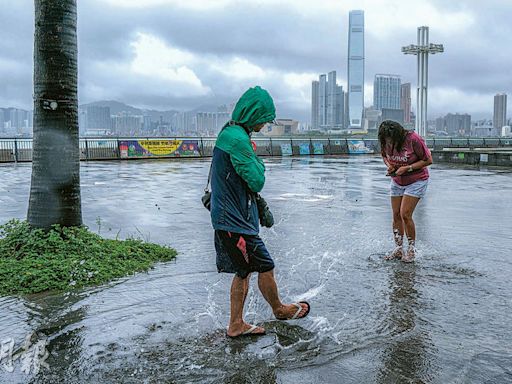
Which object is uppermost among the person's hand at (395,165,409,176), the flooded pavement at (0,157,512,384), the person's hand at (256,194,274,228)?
the person's hand at (395,165,409,176)

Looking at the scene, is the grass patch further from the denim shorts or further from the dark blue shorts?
the denim shorts

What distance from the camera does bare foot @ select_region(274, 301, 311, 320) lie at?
456 cm

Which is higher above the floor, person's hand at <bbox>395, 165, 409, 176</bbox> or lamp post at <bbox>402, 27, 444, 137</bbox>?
lamp post at <bbox>402, 27, 444, 137</bbox>

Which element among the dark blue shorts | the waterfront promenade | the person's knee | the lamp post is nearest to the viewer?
Result: the dark blue shorts

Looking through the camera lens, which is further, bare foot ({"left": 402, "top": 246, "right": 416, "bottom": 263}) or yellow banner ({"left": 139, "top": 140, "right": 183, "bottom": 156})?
yellow banner ({"left": 139, "top": 140, "right": 183, "bottom": 156})

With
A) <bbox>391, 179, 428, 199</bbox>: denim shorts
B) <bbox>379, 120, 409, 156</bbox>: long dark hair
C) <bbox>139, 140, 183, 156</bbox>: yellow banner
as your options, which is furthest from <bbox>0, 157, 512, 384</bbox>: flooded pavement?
<bbox>139, 140, 183, 156</bbox>: yellow banner

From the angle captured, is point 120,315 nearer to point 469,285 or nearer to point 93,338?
point 93,338

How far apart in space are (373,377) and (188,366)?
119cm

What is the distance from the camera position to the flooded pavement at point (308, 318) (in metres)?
3.71

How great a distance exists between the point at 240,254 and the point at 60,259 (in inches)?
108

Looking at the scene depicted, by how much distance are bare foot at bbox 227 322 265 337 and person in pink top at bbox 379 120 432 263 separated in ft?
9.89

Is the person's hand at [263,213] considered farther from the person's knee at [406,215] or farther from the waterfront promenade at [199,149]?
the waterfront promenade at [199,149]

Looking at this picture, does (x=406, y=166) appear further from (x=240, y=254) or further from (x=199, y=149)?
(x=199, y=149)

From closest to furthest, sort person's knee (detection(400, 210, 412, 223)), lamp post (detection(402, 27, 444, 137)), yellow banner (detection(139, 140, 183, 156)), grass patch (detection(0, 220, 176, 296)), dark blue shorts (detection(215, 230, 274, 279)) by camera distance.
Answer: dark blue shorts (detection(215, 230, 274, 279)) → grass patch (detection(0, 220, 176, 296)) → person's knee (detection(400, 210, 412, 223)) → yellow banner (detection(139, 140, 183, 156)) → lamp post (detection(402, 27, 444, 137))
